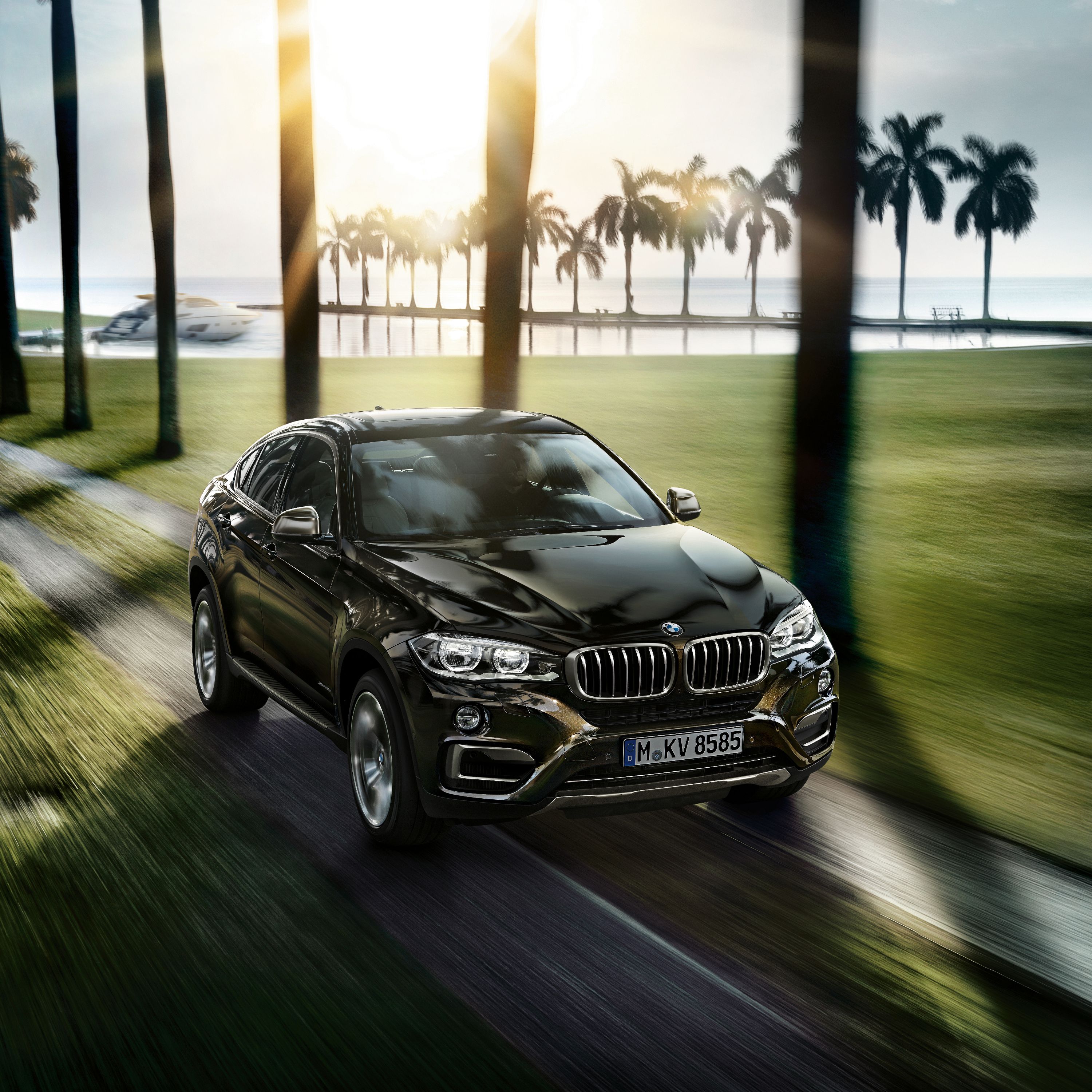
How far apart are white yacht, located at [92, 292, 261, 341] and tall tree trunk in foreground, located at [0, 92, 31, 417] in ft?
139

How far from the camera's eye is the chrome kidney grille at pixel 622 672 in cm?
505

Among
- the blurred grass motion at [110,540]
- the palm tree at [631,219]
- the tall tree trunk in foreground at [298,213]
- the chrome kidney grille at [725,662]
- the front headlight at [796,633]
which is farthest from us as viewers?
the palm tree at [631,219]

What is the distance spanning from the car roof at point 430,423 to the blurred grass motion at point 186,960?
6.05 feet

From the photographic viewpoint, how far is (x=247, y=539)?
7.16 meters

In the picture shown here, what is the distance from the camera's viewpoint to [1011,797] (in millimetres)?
6449

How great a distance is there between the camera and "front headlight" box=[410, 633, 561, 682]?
506cm

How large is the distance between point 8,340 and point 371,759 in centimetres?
3635

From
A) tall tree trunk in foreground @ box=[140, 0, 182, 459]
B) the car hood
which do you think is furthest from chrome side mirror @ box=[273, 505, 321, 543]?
tall tree trunk in foreground @ box=[140, 0, 182, 459]

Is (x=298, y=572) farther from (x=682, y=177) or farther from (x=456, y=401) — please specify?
(x=682, y=177)

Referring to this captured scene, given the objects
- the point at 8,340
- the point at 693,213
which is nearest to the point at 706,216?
the point at 693,213

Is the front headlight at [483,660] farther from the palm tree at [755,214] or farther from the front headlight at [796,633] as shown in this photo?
the palm tree at [755,214]

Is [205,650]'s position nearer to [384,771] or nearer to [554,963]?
[384,771]

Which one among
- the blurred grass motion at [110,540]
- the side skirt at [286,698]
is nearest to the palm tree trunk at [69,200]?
the blurred grass motion at [110,540]

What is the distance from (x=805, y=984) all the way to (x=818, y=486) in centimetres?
616
